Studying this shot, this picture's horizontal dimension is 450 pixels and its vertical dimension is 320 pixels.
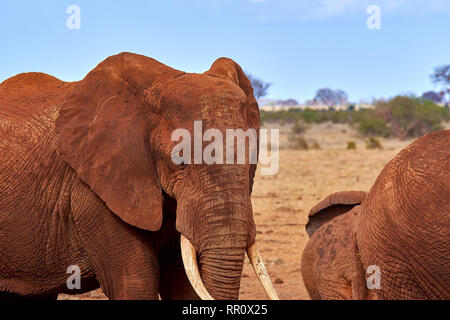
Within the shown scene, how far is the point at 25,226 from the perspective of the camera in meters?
4.35

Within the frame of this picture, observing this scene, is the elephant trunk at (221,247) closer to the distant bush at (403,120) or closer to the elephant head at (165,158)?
the elephant head at (165,158)

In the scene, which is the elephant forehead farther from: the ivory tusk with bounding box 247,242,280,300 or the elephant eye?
the ivory tusk with bounding box 247,242,280,300

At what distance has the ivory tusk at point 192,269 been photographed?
11.8 feet

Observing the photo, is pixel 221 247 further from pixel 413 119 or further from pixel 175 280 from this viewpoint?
pixel 413 119

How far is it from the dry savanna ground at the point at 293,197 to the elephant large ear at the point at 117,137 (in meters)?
3.12

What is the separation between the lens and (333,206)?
6035mm

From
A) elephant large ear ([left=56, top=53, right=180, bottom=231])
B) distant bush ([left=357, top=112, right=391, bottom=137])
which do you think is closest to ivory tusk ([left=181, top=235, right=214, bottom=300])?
elephant large ear ([left=56, top=53, right=180, bottom=231])

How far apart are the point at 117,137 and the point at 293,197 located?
9.14 meters

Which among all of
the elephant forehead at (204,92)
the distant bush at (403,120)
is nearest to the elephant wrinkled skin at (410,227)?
the elephant forehead at (204,92)

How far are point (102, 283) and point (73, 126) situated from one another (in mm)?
896

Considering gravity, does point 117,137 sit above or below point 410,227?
above

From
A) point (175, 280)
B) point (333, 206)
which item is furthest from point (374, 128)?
point (175, 280)
